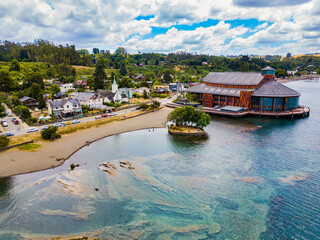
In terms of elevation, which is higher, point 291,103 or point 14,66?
point 14,66

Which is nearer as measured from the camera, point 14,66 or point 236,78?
point 236,78

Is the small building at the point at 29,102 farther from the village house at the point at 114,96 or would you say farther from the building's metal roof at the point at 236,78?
the building's metal roof at the point at 236,78

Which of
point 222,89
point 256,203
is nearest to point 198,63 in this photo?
point 222,89

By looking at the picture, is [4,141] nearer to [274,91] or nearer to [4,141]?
[4,141]

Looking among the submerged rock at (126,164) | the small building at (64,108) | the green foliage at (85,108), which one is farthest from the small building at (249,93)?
the submerged rock at (126,164)

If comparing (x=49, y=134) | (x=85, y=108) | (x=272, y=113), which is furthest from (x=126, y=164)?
(x=272, y=113)
